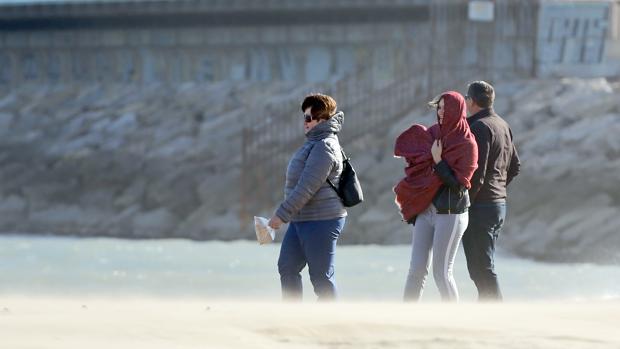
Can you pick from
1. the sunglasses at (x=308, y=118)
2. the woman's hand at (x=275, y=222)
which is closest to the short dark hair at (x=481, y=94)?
the sunglasses at (x=308, y=118)

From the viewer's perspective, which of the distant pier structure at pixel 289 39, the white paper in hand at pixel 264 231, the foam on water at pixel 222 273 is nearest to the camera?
the white paper in hand at pixel 264 231

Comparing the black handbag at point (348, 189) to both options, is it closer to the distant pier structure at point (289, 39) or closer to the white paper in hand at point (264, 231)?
the white paper in hand at point (264, 231)

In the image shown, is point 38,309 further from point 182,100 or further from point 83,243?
point 182,100

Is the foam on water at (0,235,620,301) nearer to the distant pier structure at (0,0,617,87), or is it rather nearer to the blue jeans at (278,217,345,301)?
the blue jeans at (278,217,345,301)

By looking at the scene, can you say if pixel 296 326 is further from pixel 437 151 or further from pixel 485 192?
pixel 485 192

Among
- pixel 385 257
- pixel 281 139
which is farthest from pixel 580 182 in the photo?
pixel 281 139

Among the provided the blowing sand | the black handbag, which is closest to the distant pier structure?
the black handbag

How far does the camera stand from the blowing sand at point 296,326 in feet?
22.6

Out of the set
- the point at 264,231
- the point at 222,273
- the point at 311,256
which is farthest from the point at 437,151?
the point at 222,273

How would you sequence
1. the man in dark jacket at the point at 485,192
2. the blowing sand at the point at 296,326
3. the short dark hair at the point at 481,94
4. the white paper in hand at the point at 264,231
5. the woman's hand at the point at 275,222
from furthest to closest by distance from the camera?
the short dark hair at the point at 481,94 → the man in dark jacket at the point at 485,192 → the white paper in hand at the point at 264,231 → the woman's hand at the point at 275,222 → the blowing sand at the point at 296,326

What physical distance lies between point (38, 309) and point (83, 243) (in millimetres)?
11390

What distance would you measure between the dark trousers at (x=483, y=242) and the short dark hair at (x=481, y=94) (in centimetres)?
55

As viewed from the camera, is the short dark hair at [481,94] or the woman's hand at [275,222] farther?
the short dark hair at [481,94]

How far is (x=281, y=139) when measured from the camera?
2156 centimetres
